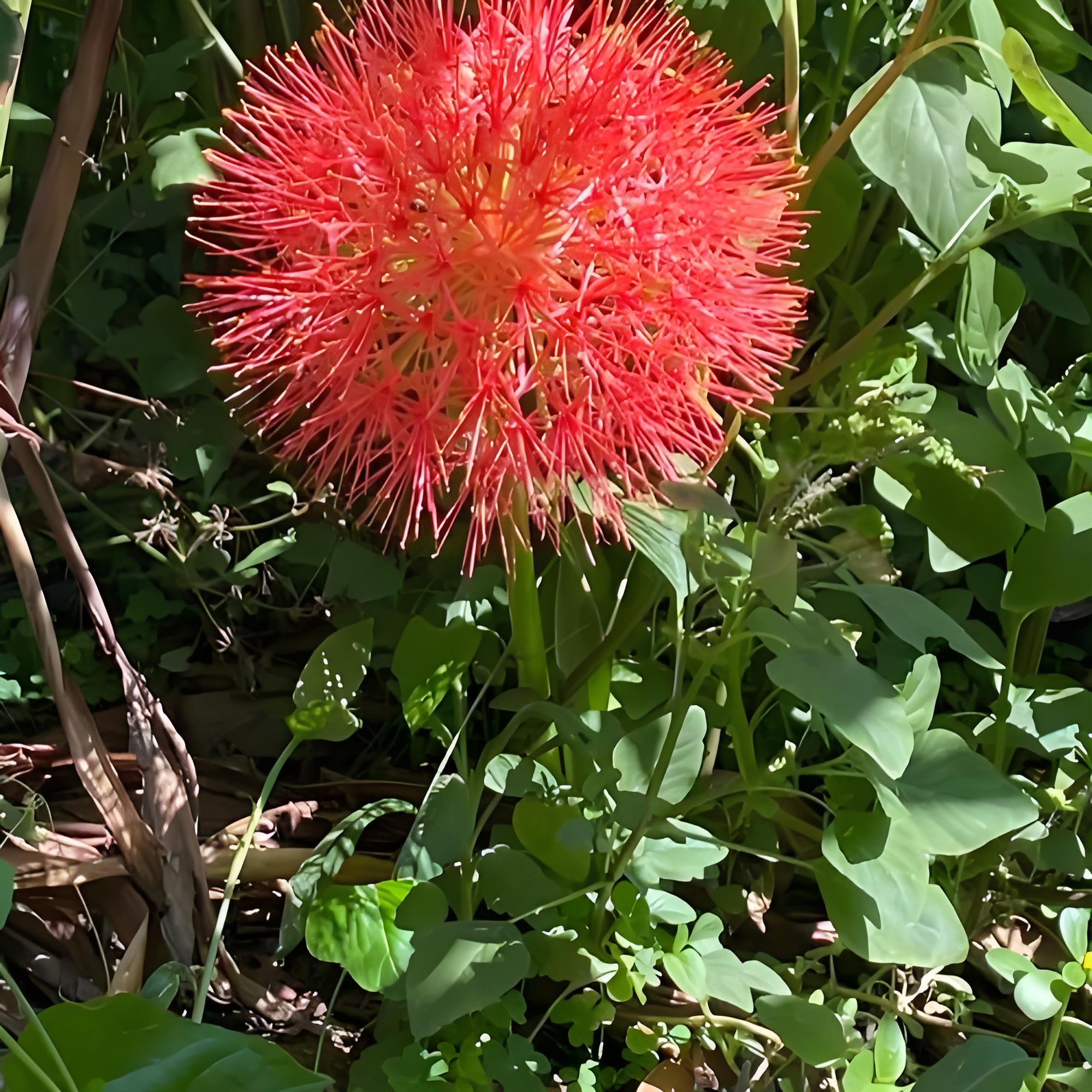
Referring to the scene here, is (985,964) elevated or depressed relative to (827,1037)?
depressed

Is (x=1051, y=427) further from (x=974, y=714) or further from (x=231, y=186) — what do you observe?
(x=231, y=186)

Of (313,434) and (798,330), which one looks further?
(798,330)

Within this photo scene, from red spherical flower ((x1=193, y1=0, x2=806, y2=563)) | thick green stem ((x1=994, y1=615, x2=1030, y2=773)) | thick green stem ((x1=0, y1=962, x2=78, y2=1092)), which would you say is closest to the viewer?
thick green stem ((x1=0, y1=962, x2=78, y2=1092))

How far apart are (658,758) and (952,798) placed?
0.15 metres

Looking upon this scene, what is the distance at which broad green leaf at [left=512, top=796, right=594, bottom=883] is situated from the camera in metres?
0.51

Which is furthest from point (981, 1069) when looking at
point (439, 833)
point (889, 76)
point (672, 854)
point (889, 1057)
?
point (889, 76)

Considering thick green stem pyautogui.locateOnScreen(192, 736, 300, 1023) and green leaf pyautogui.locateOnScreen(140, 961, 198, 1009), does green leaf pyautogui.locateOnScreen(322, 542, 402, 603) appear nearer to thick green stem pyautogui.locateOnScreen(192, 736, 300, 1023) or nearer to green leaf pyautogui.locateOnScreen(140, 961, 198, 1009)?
thick green stem pyautogui.locateOnScreen(192, 736, 300, 1023)

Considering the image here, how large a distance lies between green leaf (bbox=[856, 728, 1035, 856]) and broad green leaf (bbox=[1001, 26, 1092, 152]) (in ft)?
0.99

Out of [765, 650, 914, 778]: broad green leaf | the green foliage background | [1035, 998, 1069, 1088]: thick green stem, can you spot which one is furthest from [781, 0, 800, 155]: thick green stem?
[1035, 998, 1069, 1088]: thick green stem

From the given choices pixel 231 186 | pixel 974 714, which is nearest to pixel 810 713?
pixel 974 714

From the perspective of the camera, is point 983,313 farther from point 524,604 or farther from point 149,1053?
point 149,1053

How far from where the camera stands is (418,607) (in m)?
0.67

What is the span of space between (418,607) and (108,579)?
255 mm

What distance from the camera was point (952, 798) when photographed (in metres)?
0.48
